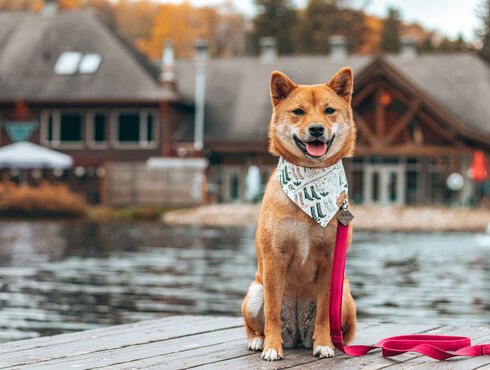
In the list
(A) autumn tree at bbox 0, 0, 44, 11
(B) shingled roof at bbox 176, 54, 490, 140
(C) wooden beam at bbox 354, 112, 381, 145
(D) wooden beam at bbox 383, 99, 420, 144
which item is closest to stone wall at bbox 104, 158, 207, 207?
(B) shingled roof at bbox 176, 54, 490, 140

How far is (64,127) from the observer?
1581 inches

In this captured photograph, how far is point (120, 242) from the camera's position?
20.1 m

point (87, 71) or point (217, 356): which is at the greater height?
point (87, 71)

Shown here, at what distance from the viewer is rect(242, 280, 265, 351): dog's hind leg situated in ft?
16.1

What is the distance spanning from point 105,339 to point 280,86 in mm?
1975

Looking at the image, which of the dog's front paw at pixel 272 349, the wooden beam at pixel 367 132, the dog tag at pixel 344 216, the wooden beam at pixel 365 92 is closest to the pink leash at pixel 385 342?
the dog tag at pixel 344 216

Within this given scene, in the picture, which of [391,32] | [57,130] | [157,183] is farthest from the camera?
[391,32]

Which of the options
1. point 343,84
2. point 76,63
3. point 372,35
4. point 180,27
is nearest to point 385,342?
point 343,84

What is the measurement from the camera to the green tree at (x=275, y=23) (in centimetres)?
6800

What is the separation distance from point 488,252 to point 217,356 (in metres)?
15.1

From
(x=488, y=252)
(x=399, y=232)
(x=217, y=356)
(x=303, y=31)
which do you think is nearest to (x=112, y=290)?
(x=217, y=356)

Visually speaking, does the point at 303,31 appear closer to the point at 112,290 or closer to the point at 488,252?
the point at 488,252

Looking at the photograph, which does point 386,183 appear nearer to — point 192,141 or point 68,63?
point 192,141

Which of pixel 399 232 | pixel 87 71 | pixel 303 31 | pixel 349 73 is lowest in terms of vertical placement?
pixel 399 232
